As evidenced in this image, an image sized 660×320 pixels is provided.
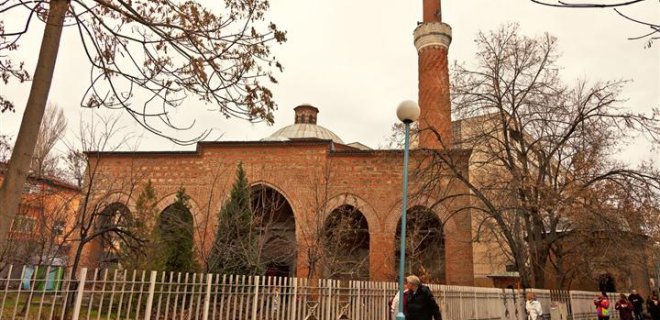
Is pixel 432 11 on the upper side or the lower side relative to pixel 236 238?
upper

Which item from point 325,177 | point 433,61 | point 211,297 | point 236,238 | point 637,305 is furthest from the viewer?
point 433,61

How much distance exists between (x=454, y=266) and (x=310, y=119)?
1833 cm

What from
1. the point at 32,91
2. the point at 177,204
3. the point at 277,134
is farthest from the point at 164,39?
the point at 277,134

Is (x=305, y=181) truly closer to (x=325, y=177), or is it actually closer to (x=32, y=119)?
(x=325, y=177)

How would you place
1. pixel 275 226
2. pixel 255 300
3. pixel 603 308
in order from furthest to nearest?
pixel 275 226 → pixel 603 308 → pixel 255 300

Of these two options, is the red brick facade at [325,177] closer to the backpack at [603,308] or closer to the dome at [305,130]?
the backpack at [603,308]

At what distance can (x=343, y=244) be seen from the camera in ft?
59.6

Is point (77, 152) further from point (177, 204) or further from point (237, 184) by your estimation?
point (237, 184)

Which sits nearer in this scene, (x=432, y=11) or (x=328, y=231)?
(x=328, y=231)

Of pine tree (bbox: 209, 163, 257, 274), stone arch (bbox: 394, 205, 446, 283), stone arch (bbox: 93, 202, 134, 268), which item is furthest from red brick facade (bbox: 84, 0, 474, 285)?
pine tree (bbox: 209, 163, 257, 274)

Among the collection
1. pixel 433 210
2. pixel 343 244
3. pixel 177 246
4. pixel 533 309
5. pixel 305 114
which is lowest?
pixel 533 309

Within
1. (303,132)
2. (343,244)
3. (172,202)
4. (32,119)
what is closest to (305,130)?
(303,132)

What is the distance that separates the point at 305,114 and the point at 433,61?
14.1 metres

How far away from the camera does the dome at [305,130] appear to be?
31127mm
